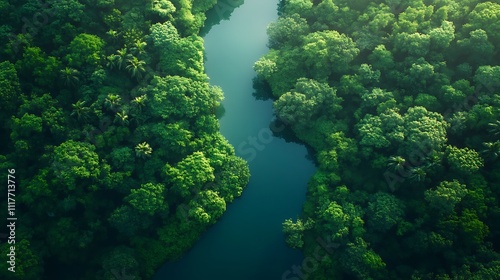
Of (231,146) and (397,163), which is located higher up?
(231,146)

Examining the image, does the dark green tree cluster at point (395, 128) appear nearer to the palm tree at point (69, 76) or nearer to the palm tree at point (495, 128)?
the palm tree at point (495, 128)

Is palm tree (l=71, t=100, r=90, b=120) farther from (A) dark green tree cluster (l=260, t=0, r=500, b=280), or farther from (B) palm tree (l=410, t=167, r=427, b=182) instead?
(B) palm tree (l=410, t=167, r=427, b=182)

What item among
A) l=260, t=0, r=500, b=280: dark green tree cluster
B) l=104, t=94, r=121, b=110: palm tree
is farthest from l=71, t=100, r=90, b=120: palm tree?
l=260, t=0, r=500, b=280: dark green tree cluster

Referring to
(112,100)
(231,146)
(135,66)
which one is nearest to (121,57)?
(135,66)

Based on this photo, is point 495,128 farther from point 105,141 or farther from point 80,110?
point 80,110

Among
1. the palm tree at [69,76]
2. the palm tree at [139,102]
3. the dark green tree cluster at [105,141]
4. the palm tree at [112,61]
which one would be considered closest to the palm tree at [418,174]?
the dark green tree cluster at [105,141]
